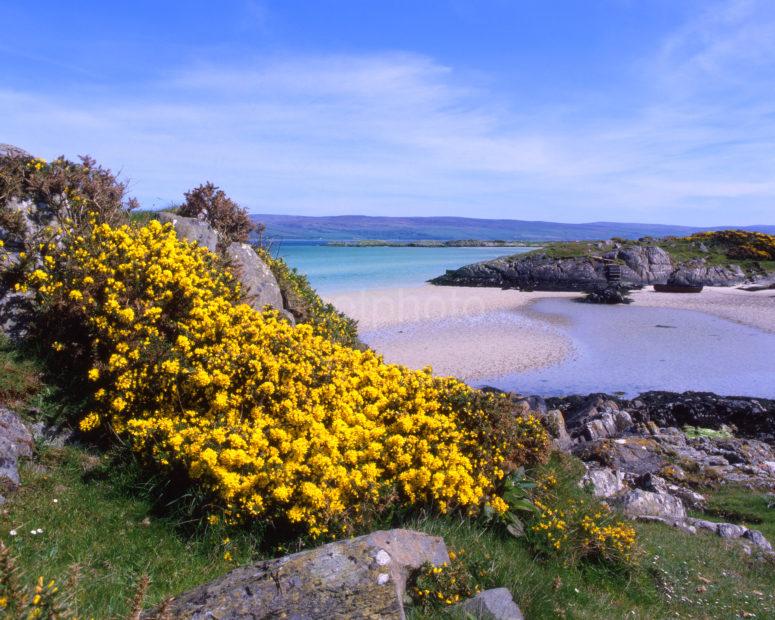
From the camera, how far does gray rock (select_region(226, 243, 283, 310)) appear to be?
42.0 ft

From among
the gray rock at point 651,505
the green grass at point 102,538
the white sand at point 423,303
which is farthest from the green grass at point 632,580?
the white sand at point 423,303

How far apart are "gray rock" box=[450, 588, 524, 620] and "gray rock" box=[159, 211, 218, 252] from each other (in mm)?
9850

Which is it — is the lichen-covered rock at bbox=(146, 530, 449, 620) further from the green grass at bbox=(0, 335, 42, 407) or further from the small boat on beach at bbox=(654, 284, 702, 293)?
the small boat on beach at bbox=(654, 284, 702, 293)

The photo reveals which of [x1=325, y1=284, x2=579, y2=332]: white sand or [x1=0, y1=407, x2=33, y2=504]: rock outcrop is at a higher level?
[x1=0, y1=407, x2=33, y2=504]: rock outcrop

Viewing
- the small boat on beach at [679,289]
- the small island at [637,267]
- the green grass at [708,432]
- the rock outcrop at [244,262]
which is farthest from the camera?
the small island at [637,267]

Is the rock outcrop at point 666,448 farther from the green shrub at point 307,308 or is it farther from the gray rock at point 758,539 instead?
the green shrub at point 307,308

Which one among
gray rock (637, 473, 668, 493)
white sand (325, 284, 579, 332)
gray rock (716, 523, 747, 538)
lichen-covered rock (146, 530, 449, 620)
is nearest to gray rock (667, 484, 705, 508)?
gray rock (637, 473, 668, 493)

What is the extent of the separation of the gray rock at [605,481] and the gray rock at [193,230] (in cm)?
948

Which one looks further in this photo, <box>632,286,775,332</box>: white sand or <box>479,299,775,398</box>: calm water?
<box>632,286,775,332</box>: white sand

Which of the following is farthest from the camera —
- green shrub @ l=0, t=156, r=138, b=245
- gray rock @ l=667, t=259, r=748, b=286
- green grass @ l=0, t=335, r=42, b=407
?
gray rock @ l=667, t=259, r=748, b=286

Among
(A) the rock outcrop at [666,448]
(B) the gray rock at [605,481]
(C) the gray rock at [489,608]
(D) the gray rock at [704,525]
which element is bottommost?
(A) the rock outcrop at [666,448]

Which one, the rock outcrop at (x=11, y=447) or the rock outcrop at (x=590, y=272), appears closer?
the rock outcrop at (x=11, y=447)

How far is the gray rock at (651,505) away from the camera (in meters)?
10.8

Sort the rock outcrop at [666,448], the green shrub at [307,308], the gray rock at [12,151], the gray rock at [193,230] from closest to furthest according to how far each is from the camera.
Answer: the gray rock at [12,151], the rock outcrop at [666,448], the gray rock at [193,230], the green shrub at [307,308]
